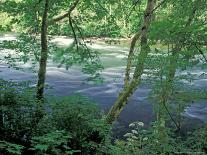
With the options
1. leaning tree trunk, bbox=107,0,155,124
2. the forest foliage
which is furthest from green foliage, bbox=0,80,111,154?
leaning tree trunk, bbox=107,0,155,124

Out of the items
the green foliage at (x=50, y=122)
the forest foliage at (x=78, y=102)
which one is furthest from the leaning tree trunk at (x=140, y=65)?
A: the green foliage at (x=50, y=122)

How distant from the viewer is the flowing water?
16734 millimetres

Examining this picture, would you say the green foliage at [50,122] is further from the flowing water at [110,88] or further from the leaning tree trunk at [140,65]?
the flowing water at [110,88]

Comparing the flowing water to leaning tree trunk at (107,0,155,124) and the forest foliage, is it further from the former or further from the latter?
the forest foliage

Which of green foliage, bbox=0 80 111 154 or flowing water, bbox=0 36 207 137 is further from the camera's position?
flowing water, bbox=0 36 207 137

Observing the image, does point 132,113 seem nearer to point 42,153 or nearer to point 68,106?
point 68,106

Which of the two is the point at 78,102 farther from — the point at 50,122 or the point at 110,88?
the point at 110,88

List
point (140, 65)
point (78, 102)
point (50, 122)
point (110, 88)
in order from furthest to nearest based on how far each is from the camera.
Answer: point (110, 88), point (140, 65), point (78, 102), point (50, 122)

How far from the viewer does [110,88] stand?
67.8 ft

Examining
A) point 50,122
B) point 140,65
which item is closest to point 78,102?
point 50,122

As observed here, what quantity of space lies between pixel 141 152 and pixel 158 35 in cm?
297

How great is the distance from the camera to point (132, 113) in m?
17.0

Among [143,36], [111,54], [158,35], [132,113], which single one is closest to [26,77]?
[132,113]

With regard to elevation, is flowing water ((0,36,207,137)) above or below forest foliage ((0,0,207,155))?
below
